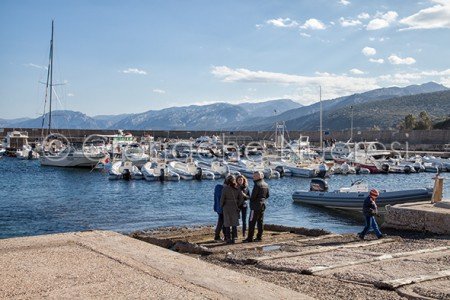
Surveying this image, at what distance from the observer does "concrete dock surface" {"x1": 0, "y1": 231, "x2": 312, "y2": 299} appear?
6777 millimetres

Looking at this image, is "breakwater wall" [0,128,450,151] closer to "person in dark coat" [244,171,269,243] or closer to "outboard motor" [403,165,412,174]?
"outboard motor" [403,165,412,174]

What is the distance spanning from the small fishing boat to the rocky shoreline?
13.0m

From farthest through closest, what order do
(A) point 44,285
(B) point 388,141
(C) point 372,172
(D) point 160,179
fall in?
1. (B) point 388,141
2. (C) point 372,172
3. (D) point 160,179
4. (A) point 44,285

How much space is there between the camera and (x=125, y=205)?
29719mm

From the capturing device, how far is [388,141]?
9850cm

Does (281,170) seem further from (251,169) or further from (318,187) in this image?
(318,187)

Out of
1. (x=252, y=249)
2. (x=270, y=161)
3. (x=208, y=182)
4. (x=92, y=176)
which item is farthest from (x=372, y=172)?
(x=252, y=249)

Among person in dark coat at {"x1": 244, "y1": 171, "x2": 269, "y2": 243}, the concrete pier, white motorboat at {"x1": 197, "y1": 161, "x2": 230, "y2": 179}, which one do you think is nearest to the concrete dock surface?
person in dark coat at {"x1": 244, "y1": 171, "x2": 269, "y2": 243}

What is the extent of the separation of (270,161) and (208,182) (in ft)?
38.9

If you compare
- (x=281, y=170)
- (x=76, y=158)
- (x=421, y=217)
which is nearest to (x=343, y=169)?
(x=281, y=170)

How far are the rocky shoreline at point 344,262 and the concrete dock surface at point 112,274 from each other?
2.46 feet

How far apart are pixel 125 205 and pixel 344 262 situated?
21846 millimetres

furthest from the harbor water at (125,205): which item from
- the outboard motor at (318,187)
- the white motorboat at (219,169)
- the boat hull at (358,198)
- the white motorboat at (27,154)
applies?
the white motorboat at (27,154)

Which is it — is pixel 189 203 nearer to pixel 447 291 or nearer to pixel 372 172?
pixel 447 291
